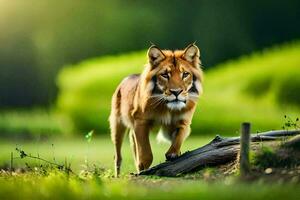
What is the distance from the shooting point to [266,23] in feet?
71.6

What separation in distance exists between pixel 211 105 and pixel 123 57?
2.62m

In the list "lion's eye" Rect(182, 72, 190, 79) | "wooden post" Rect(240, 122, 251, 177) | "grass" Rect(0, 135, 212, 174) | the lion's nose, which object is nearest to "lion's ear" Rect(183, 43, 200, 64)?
"lion's eye" Rect(182, 72, 190, 79)

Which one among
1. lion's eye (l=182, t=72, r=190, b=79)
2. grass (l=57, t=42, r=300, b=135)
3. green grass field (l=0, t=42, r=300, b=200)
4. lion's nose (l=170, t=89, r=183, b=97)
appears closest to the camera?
lion's nose (l=170, t=89, r=183, b=97)

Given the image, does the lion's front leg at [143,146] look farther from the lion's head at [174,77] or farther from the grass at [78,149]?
the grass at [78,149]

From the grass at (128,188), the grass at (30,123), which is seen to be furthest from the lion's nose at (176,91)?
the grass at (30,123)

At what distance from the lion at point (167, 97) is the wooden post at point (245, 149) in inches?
48.3

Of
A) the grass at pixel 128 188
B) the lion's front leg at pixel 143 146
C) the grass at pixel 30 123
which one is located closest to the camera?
the grass at pixel 128 188

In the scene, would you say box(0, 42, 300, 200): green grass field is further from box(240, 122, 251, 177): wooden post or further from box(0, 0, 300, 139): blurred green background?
box(240, 122, 251, 177): wooden post

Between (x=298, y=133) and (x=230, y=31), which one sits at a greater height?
(x=230, y=31)

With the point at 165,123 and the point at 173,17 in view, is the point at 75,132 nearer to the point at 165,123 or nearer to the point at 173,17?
the point at 173,17

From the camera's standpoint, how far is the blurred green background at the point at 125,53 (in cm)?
2053

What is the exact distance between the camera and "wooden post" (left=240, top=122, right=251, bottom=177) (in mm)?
8539

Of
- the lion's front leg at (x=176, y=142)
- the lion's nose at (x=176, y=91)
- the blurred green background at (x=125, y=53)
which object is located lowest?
the lion's front leg at (x=176, y=142)

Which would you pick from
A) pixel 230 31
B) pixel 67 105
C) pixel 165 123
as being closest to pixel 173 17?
pixel 230 31
